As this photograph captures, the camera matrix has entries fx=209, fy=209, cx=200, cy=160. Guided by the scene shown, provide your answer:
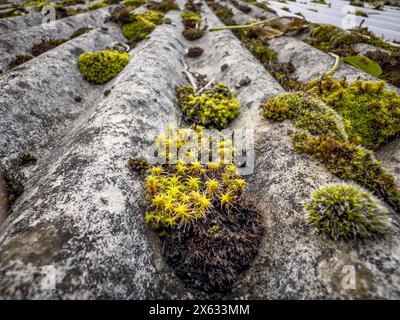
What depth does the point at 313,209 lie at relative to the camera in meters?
3.75

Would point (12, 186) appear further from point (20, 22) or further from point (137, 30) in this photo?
point (20, 22)

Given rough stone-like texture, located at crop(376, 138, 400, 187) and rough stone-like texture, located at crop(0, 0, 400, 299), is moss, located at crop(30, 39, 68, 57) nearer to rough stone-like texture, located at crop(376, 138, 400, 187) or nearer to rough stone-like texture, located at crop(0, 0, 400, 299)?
rough stone-like texture, located at crop(0, 0, 400, 299)

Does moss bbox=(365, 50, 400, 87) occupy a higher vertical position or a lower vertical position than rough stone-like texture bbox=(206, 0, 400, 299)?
higher

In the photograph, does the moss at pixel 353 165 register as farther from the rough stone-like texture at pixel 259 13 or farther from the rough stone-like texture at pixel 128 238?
the rough stone-like texture at pixel 259 13

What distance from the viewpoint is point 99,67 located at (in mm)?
9445

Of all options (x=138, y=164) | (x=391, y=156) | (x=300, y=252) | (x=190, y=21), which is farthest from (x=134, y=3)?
(x=300, y=252)

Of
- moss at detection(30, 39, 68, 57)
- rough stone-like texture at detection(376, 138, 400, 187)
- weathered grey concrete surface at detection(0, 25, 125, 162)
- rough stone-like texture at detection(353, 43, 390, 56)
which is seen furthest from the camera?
moss at detection(30, 39, 68, 57)

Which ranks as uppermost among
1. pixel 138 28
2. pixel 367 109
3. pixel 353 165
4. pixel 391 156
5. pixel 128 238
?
pixel 367 109

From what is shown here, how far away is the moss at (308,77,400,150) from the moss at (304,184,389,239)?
254cm

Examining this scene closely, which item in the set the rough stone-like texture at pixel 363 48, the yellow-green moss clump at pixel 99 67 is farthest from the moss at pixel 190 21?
the rough stone-like texture at pixel 363 48

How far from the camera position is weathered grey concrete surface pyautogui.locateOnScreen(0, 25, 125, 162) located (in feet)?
20.1

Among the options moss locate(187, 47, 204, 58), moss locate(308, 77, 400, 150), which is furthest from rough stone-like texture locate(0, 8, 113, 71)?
moss locate(308, 77, 400, 150)

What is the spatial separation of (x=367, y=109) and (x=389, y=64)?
4.89 metres
